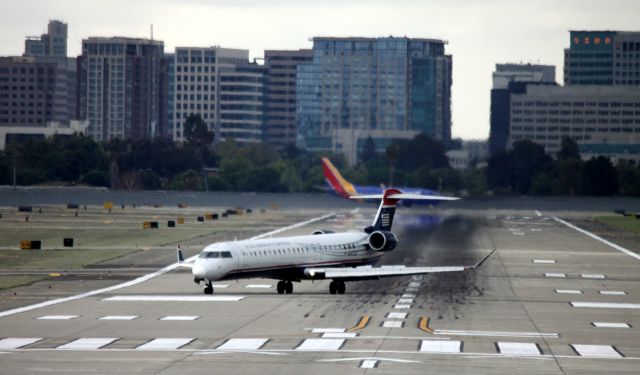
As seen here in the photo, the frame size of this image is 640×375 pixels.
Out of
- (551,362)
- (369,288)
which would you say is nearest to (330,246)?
(369,288)

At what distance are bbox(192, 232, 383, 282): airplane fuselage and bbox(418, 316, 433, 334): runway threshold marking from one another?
1050cm

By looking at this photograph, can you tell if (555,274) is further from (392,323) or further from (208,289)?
(392,323)

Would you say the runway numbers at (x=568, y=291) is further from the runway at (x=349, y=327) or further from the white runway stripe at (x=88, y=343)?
the white runway stripe at (x=88, y=343)

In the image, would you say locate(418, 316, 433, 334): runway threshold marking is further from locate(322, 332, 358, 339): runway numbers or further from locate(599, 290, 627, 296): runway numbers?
locate(599, 290, 627, 296): runway numbers

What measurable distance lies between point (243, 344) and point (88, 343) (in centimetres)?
522

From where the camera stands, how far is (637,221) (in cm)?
17362

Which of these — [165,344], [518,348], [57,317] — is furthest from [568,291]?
[165,344]

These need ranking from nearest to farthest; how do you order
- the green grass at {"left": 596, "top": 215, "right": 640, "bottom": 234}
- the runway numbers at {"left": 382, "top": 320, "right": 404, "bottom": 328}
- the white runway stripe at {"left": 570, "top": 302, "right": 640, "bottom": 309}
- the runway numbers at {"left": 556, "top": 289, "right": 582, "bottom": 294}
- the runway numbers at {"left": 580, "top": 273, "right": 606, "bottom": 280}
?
1. the runway numbers at {"left": 382, "top": 320, "right": 404, "bottom": 328}
2. the white runway stripe at {"left": 570, "top": 302, "right": 640, "bottom": 309}
3. the runway numbers at {"left": 556, "top": 289, "right": 582, "bottom": 294}
4. the runway numbers at {"left": 580, "top": 273, "right": 606, "bottom": 280}
5. the green grass at {"left": 596, "top": 215, "right": 640, "bottom": 234}

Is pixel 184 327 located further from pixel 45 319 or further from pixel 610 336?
pixel 610 336

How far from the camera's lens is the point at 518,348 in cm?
4644

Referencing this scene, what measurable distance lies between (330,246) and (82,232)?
62404 mm

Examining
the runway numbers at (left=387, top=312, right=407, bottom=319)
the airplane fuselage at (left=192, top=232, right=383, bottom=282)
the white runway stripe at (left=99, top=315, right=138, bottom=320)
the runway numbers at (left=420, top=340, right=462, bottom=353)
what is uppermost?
the airplane fuselage at (left=192, top=232, right=383, bottom=282)

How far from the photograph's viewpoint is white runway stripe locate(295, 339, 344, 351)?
4559 cm

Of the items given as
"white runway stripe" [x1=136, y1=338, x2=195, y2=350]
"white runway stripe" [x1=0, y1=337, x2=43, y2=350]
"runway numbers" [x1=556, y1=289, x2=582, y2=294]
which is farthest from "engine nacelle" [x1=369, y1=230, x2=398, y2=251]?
"white runway stripe" [x1=0, y1=337, x2=43, y2=350]
